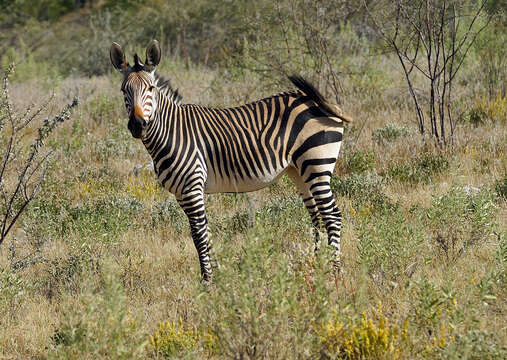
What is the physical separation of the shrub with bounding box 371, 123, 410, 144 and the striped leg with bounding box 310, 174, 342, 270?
397 centimetres

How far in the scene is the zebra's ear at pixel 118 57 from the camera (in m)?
5.12

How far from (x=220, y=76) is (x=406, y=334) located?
10804 millimetres

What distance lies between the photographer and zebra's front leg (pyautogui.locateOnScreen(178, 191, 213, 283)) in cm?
507

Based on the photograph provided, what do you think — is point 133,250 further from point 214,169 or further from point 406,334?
point 406,334

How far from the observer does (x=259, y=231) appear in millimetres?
3225

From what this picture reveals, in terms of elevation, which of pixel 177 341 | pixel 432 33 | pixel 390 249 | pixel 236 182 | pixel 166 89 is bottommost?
pixel 177 341

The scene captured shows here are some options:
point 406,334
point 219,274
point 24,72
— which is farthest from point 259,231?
point 24,72

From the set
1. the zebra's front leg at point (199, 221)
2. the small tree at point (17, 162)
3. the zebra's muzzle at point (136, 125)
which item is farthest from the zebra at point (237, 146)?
the small tree at point (17, 162)

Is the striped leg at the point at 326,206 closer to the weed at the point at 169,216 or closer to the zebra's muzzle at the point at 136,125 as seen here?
the zebra's muzzle at the point at 136,125

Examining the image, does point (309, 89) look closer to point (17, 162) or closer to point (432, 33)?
point (432, 33)

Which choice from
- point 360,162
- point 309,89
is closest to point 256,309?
point 309,89

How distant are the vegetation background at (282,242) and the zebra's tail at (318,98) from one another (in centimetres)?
112

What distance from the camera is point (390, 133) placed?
9242mm

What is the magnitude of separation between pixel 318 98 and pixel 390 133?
162 inches
